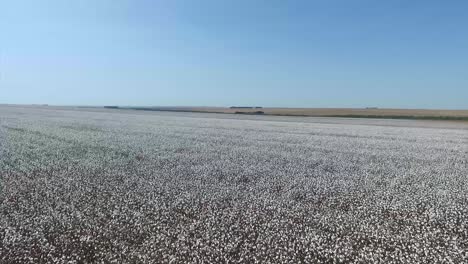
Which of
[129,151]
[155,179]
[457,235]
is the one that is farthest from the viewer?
[129,151]

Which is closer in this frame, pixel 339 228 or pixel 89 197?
pixel 339 228

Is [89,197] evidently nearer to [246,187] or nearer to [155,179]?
[155,179]

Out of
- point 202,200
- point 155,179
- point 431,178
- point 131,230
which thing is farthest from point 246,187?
point 431,178

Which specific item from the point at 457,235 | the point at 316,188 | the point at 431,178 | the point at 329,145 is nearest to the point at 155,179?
the point at 316,188

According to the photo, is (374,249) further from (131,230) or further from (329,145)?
(329,145)

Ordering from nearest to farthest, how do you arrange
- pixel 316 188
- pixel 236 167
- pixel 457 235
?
pixel 457 235 → pixel 316 188 → pixel 236 167

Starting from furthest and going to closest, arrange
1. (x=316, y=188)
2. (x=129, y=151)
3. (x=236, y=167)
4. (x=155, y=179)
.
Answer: (x=129, y=151) → (x=236, y=167) → (x=155, y=179) → (x=316, y=188)
